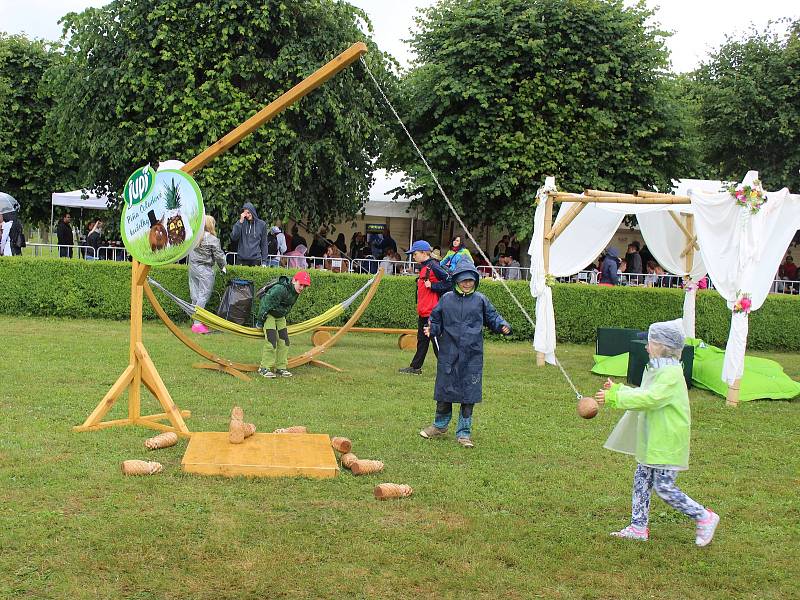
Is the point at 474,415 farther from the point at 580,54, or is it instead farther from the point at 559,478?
the point at 580,54

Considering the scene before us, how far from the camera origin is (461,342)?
7.59 m

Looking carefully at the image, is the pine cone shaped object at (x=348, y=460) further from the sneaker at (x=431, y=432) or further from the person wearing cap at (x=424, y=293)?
the person wearing cap at (x=424, y=293)

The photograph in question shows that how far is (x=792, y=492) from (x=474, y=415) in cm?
322

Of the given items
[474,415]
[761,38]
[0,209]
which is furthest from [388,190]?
[474,415]

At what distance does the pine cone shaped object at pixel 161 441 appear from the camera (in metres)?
6.76

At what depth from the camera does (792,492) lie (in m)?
6.66

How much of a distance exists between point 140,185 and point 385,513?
136 inches

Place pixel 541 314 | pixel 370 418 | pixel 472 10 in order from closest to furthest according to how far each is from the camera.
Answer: pixel 370 418 < pixel 541 314 < pixel 472 10

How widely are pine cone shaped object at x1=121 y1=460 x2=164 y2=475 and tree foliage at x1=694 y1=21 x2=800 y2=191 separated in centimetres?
2171

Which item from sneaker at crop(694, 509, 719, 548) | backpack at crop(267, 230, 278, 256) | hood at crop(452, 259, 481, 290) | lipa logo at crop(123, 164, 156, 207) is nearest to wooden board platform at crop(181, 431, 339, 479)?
hood at crop(452, 259, 481, 290)

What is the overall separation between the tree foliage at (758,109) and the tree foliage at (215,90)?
11.5 metres

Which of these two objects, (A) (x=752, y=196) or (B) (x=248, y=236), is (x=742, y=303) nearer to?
(A) (x=752, y=196)

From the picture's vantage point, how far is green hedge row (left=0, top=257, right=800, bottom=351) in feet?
49.5

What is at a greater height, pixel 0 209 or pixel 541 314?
pixel 0 209
